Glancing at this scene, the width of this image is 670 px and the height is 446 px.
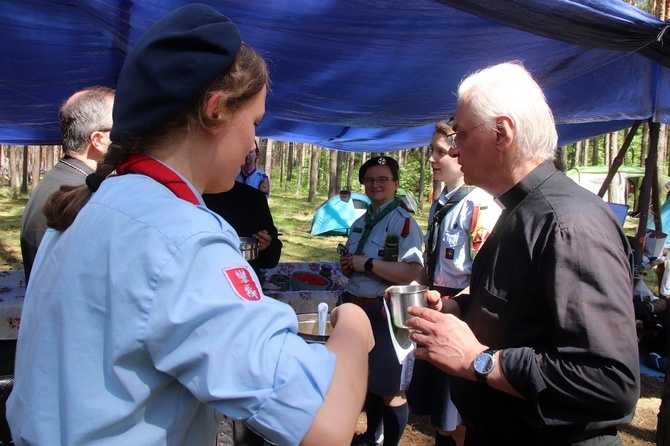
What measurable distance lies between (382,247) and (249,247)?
1.09 m

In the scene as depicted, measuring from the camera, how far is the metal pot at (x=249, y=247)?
3477 millimetres

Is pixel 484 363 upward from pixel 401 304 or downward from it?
downward

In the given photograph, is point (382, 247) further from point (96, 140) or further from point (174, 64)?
point (174, 64)

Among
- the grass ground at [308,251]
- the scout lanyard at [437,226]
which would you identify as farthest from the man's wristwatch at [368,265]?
the grass ground at [308,251]

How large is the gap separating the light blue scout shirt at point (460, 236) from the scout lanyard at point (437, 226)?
0.12 feet

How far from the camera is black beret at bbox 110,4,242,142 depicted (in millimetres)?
897

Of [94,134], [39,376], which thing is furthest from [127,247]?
[94,134]

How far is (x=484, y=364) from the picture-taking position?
5.53 feet

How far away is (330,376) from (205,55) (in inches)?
24.5

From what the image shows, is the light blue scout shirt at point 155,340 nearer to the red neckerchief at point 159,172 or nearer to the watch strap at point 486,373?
the red neckerchief at point 159,172

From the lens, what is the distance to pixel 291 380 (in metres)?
0.80

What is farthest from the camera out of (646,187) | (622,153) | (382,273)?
(622,153)

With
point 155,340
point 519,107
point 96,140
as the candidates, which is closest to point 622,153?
point 519,107

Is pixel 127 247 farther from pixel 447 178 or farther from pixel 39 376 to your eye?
pixel 447 178
